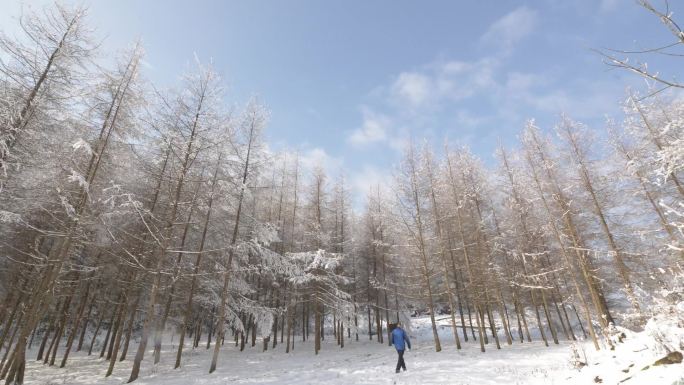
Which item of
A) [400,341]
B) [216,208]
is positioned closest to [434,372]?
[400,341]

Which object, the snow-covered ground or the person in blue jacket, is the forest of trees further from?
the person in blue jacket

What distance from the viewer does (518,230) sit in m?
18.6

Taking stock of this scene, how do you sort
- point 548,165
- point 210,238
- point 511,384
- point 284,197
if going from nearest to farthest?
point 511,384 < point 548,165 < point 210,238 < point 284,197

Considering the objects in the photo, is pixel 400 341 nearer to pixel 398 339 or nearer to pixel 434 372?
pixel 398 339

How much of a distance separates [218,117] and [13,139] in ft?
19.3

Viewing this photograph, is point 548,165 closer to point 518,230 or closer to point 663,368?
point 518,230

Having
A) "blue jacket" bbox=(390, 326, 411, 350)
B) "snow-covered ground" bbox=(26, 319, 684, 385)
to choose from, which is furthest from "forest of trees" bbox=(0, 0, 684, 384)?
"blue jacket" bbox=(390, 326, 411, 350)

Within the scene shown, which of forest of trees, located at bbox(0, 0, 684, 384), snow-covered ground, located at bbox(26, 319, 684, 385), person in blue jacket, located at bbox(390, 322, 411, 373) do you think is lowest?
snow-covered ground, located at bbox(26, 319, 684, 385)

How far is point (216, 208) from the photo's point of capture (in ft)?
49.0

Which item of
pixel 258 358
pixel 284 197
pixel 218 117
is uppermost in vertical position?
pixel 284 197

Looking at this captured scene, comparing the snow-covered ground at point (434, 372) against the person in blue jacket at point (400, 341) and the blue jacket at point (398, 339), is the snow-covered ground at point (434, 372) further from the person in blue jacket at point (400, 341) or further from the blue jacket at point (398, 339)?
the blue jacket at point (398, 339)

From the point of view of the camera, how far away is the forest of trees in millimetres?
9625

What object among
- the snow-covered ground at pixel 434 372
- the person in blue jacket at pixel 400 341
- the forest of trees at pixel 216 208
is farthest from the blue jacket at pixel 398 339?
the forest of trees at pixel 216 208

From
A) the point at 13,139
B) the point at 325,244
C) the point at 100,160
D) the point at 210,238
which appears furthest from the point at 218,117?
the point at 325,244
